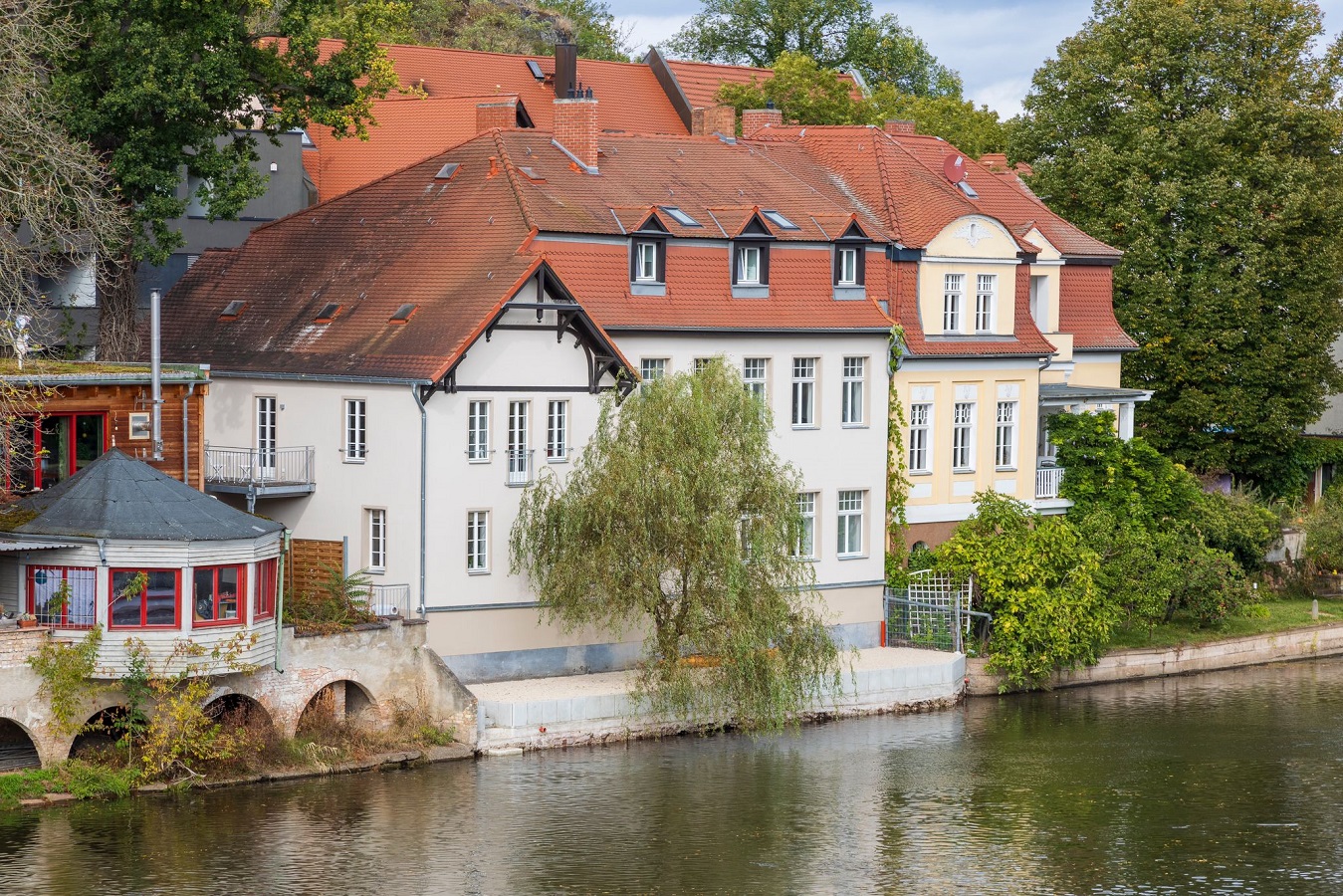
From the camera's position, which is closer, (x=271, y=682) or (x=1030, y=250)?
(x=271, y=682)

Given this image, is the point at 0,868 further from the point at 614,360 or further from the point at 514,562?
the point at 614,360

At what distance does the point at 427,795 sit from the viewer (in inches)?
1505

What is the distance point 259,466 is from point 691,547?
9219mm

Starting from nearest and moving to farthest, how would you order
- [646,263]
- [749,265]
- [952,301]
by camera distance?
1. [646,263]
2. [749,265]
3. [952,301]

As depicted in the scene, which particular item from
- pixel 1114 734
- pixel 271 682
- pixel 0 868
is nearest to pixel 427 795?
pixel 271 682

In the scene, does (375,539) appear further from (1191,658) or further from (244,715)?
(1191,658)

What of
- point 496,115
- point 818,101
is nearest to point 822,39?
point 818,101

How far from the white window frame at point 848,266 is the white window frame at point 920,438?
3466 mm

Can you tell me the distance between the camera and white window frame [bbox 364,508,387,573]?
142 feet

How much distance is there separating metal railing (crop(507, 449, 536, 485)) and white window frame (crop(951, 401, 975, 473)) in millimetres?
12331

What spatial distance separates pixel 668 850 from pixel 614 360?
1206 cm

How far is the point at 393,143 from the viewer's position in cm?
6022

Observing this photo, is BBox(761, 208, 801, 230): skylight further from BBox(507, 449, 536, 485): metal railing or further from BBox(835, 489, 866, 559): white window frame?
BBox(507, 449, 536, 485): metal railing

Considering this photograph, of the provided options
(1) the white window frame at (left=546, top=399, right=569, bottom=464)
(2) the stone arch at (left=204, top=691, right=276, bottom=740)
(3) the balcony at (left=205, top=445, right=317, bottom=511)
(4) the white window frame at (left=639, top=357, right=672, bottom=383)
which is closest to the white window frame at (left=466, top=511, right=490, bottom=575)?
(1) the white window frame at (left=546, top=399, right=569, bottom=464)
